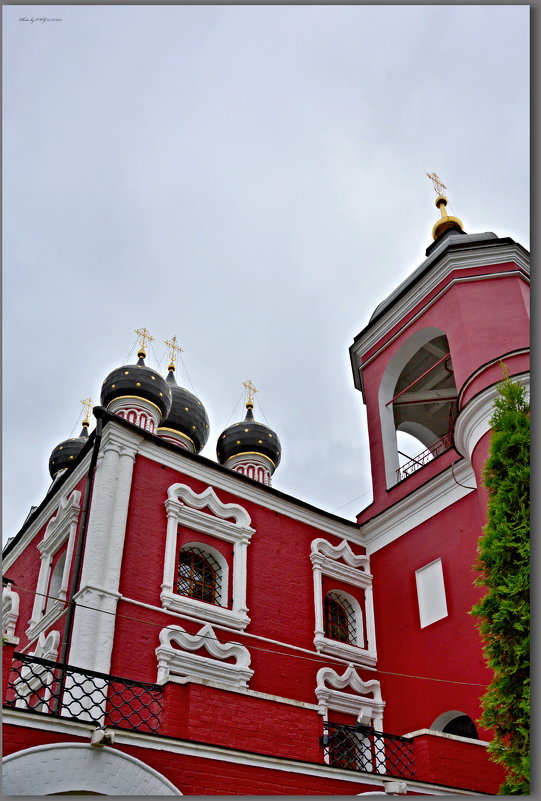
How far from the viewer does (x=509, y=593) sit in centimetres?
603

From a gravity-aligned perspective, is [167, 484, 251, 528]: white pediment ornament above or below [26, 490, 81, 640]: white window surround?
Result: above

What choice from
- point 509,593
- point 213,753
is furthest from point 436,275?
point 213,753

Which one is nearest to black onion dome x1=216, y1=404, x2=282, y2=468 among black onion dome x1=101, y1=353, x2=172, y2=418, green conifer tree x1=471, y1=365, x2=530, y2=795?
black onion dome x1=101, y1=353, x2=172, y2=418

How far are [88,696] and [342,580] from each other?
6.37 m

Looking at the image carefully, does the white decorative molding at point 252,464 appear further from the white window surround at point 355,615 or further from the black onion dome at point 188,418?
the white window surround at point 355,615

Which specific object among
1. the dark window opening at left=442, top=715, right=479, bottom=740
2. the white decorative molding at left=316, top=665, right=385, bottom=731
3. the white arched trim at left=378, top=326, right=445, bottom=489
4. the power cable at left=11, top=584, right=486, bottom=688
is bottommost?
the dark window opening at left=442, top=715, right=479, bottom=740

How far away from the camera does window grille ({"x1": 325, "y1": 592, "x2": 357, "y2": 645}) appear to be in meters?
12.0

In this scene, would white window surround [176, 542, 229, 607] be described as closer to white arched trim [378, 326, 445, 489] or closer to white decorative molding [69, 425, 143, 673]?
white decorative molding [69, 425, 143, 673]

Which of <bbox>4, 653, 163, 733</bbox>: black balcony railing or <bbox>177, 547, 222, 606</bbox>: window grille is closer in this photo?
<bbox>4, 653, 163, 733</bbox>: black balcony railing

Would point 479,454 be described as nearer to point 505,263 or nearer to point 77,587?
point 505,263

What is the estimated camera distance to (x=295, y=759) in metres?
7.00

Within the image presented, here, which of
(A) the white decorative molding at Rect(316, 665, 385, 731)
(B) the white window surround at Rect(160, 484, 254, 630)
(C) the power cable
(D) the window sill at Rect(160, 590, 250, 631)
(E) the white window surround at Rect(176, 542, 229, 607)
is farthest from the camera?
(E) the white window surround at Rect(176, 542, 229, 607)

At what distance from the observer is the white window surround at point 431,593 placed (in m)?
10.9

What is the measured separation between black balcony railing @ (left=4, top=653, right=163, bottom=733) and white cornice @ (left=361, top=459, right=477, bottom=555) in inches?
186
